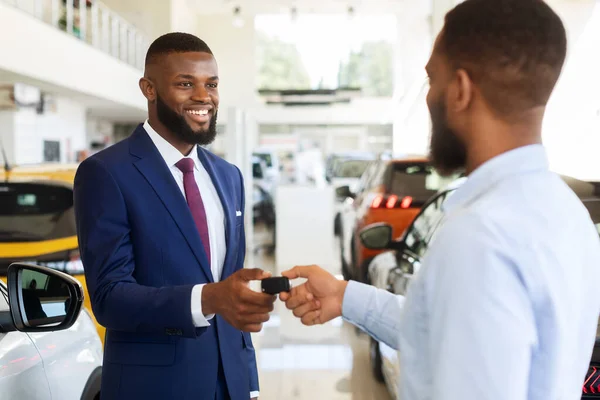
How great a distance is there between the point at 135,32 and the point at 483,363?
15.9 m

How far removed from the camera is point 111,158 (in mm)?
1541

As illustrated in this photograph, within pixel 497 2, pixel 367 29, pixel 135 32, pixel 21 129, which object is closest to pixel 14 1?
pixel 21 129

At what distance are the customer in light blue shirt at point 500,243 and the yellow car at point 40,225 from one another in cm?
260

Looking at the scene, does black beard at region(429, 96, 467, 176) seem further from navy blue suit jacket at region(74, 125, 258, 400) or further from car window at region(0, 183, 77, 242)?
car window at region(0, 183, 77, 242)

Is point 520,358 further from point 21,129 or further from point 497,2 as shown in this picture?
point 21,129

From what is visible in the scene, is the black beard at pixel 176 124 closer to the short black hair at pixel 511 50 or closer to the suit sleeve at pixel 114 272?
the suit sleeve at pixel 114 272

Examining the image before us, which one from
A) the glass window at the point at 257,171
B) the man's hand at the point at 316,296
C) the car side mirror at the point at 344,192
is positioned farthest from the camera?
the glass window at the point at 257,171

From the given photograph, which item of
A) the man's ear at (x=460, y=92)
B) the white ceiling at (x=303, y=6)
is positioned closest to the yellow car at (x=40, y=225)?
the man's ear at (x=460, y=92)

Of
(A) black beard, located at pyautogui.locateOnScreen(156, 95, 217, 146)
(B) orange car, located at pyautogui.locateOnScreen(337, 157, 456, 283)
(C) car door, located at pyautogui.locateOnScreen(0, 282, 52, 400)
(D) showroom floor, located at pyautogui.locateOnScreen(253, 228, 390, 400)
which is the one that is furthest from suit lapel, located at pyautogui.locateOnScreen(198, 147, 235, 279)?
(B) orange car, located at pyautogui.locateOnScreen(337, 157, 456, 283)

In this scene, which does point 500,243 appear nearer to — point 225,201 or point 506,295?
point 506,295

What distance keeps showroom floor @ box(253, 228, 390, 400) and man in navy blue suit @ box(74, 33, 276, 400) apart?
2628 millimetres

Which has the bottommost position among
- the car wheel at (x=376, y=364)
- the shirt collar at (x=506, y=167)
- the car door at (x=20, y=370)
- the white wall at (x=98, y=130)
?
the car wheel at (x=376, y=364)

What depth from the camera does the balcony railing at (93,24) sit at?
1019 cm

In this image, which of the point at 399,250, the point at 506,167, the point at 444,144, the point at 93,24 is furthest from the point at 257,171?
the point at 506,167
